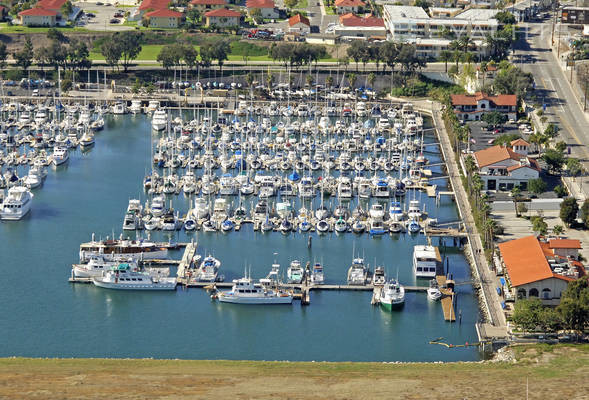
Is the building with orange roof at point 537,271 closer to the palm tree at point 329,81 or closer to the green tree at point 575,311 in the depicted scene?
the green tree at point 575,311

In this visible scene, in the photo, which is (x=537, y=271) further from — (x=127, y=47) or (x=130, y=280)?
(x=127, y=47)

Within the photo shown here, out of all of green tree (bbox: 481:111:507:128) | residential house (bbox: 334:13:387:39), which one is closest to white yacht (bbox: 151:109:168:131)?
green tree (bbox: 481:111:507:128)

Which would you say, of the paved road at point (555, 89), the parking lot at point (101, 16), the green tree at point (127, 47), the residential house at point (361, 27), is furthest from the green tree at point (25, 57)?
the paved road at point (555, 89)

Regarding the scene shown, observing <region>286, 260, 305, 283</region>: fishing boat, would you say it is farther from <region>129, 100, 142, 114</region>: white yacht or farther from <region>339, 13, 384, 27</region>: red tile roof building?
<region>339, 13, 384, 27</region>: red tile roof building

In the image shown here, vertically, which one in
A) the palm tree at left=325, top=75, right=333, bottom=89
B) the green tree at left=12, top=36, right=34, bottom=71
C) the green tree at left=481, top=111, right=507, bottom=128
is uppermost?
the green tree at left=12, top=36, right=34, bottom=71

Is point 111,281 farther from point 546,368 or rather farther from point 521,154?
point 521,154
